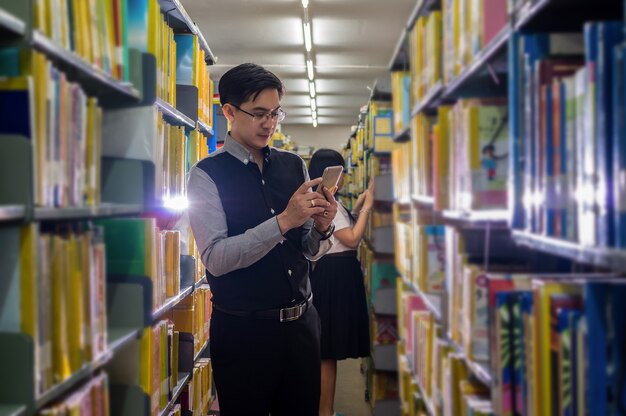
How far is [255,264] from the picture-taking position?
2.19 m

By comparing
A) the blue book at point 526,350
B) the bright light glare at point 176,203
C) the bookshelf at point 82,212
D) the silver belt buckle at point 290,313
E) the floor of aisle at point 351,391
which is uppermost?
the bright light glare at point 176,203

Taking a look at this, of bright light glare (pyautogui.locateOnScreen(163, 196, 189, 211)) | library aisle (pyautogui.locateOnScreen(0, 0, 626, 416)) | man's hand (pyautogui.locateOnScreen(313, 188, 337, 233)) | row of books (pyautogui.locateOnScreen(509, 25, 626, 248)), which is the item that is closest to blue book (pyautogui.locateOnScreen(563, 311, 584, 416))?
library aisle (pyautogui.locateOnScreen(0, 0, 626, 416))

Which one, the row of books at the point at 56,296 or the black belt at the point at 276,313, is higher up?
the row of books at the point at 56,296

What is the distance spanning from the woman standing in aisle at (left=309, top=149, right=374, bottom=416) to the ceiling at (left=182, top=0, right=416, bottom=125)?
131 inches

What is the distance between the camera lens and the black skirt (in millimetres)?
3883

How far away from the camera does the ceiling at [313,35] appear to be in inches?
263

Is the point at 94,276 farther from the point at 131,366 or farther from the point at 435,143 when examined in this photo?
the point at 435,143

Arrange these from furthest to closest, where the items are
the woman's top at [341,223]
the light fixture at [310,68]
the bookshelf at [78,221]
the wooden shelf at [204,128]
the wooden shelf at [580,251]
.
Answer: the light fixture at [310,68]
the woman's top at [341,223]
the wooden shelf at [204,128]
the bookshelf at [78,221]
the wooden shelf at [580,251]

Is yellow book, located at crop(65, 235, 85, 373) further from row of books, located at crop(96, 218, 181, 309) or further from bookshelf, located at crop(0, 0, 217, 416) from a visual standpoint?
row of books, located at crop(96, 218, 181, 309)

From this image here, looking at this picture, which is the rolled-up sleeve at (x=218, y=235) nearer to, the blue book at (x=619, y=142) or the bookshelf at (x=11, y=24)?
the bookshelf at (x=11, y=24)

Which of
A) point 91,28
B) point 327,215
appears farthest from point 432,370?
point 91,28

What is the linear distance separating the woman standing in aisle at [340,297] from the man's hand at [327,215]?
5.10 feet

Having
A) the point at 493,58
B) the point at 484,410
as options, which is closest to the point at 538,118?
the point at 493,58

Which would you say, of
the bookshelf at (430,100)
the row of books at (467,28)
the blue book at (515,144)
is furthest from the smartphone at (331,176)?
the blue book at (515,144)
